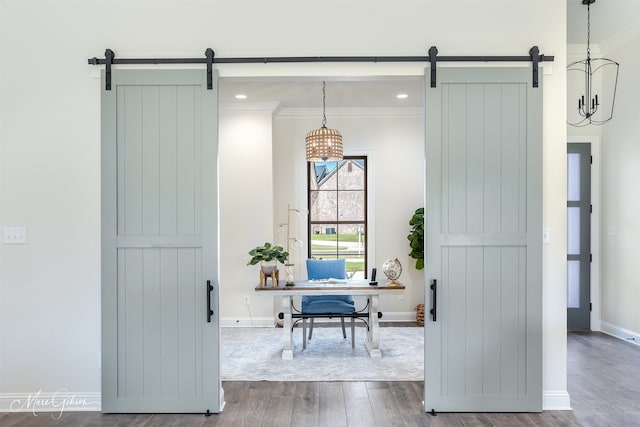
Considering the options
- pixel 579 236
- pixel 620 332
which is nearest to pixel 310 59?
pixel 579 236

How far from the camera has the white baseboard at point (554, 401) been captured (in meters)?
2.92

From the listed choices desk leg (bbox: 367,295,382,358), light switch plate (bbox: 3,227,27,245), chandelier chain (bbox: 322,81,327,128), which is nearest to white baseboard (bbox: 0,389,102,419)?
light switch plate (bbox: 3,227,27,245)

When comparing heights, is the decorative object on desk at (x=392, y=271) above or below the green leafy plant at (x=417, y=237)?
below

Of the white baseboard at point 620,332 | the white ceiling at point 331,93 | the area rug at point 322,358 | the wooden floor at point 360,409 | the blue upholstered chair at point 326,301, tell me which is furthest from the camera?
the white ceiling at point 331,93

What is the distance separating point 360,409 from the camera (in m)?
2.99

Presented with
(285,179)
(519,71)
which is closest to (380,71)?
(519,71)

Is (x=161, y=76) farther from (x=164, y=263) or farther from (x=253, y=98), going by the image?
(x=253, y=98)

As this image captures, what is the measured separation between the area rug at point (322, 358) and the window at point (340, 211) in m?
1.17

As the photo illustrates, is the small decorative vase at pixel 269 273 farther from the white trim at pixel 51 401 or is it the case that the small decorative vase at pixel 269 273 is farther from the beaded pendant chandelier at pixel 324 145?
the white trim at pixel 51 401

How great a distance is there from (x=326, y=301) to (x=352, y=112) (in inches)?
109

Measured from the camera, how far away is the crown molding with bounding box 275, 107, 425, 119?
590cm

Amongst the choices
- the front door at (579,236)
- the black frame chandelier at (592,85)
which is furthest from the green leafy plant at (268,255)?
the black frame chandelier at (592,85)

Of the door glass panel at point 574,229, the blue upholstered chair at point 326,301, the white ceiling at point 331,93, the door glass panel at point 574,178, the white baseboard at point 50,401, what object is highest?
the white ceiling at point 331,93

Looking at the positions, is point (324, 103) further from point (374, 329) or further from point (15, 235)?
point (15, 235)
